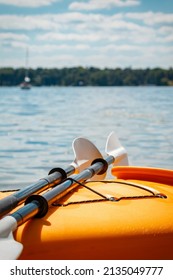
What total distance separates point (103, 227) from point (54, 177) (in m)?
0.50

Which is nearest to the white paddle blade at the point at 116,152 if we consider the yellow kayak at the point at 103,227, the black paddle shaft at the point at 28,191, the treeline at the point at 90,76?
the black paddle shaft at the point at 28,191

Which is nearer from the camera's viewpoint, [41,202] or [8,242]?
[8,242]

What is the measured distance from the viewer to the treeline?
1079 inches

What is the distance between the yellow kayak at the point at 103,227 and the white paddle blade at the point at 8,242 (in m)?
0.09

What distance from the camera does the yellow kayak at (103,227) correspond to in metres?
1.73

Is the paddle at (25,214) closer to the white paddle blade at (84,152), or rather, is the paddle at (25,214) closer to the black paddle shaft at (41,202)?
the black paddle shaft at (41,202)

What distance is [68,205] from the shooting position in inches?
76.0

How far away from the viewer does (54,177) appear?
7.41 ft

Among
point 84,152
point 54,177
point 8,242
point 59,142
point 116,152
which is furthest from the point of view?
point 59,142

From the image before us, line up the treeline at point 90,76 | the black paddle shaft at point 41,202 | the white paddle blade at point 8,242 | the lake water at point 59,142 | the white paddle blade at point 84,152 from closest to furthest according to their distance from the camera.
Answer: the white paddle blade at point 8,242 → the black paddle shaft at point 41,202 → the white paddle blade at point 84,152 → the lake water at point 59,142 → the treeline at point 90,76

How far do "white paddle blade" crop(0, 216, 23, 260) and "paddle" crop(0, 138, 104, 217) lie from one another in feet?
0.37

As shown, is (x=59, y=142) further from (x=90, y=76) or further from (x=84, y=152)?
(x=90, y=76)

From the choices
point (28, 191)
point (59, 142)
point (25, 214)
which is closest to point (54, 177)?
point (28, 191)
